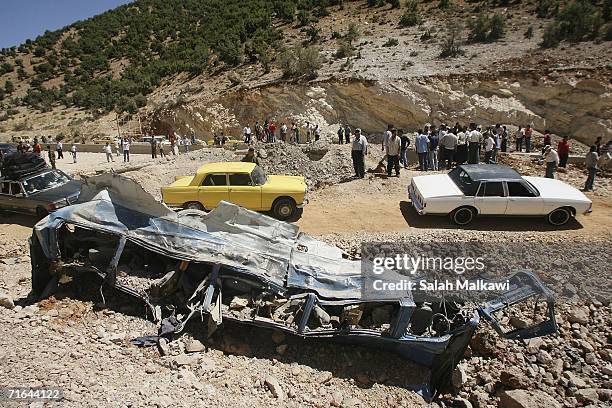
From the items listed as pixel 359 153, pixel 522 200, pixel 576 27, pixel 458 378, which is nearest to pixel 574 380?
pixel 458 378

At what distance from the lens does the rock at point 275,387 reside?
4.90 meters

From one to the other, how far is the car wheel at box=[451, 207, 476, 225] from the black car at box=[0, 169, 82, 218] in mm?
9527

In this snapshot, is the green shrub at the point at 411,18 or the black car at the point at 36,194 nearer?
the black car at the point at 36,194

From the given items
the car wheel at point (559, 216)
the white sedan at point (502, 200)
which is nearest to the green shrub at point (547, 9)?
the white sedan at point (502, 200)

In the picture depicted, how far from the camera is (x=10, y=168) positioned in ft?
37.7

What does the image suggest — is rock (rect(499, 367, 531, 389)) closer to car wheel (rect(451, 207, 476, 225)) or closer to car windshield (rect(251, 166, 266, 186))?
car wheel (rect(451, 207, 476, 225))

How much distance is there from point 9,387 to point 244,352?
8.88 feet

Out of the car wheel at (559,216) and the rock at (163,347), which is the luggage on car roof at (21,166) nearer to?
the rock at (163,347)

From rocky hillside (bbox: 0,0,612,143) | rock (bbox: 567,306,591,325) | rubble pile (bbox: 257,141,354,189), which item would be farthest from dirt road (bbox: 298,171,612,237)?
rocky hillside (bbox: 0,0,612,143)

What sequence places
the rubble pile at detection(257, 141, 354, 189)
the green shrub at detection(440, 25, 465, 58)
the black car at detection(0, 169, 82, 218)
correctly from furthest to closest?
the green shrub at detection(440, 25, 465, 58)
the rubble pile at detection(257, 141, 354, 189)
the black car at detection(0, 169, 82, 218)

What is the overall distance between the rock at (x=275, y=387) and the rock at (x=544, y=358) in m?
3.64

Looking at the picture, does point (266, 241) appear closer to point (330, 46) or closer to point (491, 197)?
point (491, 197)

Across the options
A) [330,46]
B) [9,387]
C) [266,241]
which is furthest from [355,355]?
[330,46]

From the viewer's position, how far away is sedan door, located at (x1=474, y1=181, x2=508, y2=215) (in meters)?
9.36
